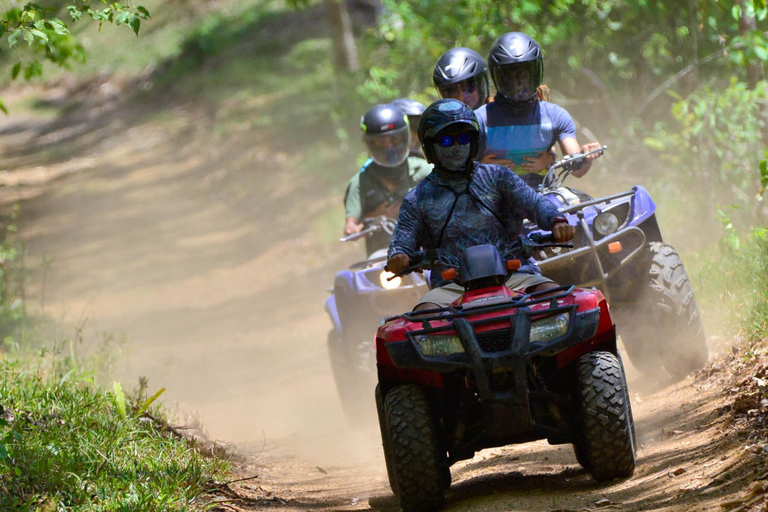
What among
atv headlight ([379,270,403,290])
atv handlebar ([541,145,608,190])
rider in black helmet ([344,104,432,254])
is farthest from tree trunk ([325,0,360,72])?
atv handlebar ([541,145,608,190])

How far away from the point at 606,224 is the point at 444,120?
188 centimetres

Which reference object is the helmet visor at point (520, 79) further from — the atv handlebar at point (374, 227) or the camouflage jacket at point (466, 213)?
the camouflage jacket at point (466, 213)

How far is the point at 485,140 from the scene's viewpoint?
754cm

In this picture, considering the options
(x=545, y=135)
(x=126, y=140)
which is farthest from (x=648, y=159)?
(x=126, y=140)

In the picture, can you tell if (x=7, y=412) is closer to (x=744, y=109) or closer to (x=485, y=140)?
(x=485, y=140)

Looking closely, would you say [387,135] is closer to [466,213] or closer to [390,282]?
[390,282]

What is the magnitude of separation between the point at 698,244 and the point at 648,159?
2.67 meters

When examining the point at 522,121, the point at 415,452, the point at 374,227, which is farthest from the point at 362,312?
the point at 415,452

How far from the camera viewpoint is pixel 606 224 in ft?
21.7

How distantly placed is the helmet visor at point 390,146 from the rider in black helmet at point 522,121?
4.04ft

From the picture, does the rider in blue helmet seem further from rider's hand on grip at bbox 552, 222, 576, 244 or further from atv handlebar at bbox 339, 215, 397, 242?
atv handlebar at bbox 339, 215, 397, 242

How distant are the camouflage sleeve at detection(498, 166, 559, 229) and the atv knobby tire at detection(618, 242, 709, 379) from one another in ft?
5.95

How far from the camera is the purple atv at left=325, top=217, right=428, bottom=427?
320 inches

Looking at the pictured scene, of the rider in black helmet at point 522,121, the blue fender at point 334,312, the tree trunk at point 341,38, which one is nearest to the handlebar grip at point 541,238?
the rider in black helmet at point 522,121
